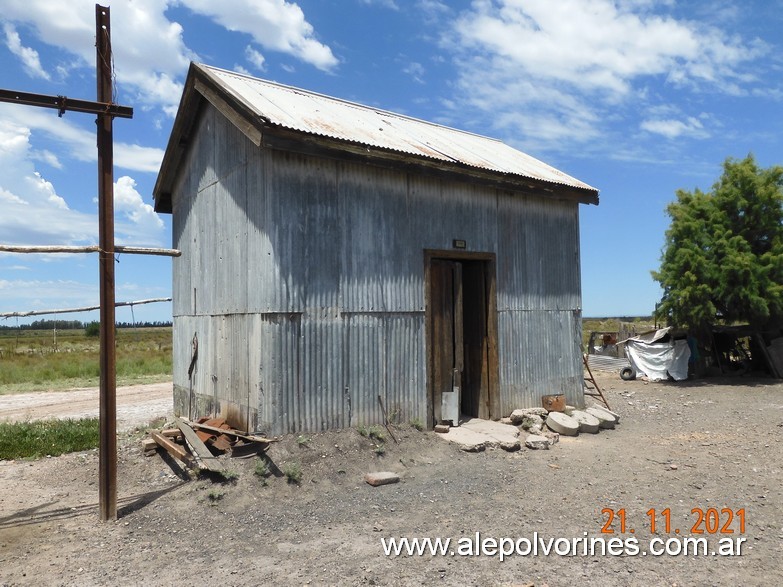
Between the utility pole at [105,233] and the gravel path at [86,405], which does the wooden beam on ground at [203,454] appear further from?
the gravel path at [86,405]

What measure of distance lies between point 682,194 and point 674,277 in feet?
12.7

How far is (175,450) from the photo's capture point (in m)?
8.28

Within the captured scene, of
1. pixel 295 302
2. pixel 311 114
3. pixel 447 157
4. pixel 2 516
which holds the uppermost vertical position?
pixel 311 114

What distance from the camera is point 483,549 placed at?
5.73m

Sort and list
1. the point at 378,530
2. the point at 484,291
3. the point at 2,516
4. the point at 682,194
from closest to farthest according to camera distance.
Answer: the point at 378,530 < the point at 2,516 < the point at 484,291 < the point at 682,194

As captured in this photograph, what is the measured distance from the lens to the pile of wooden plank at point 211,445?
7832 mm

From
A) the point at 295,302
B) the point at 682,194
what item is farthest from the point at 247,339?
the point at 682,194

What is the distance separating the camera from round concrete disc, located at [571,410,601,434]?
1130 centimetres

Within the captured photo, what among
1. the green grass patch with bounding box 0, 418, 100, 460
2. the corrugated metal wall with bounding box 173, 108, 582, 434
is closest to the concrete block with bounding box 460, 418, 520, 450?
the corrugated metal wall with bounding box 173, 108, 582, 434

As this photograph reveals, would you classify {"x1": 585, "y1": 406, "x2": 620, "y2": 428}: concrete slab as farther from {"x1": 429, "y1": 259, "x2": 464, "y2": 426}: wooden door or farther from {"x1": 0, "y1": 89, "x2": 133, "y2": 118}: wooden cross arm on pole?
{"x1": 0, "y1": 89, "x2": 133, "y2": 118}: wooden cross arm on pole

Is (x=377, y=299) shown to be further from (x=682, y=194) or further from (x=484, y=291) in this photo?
(x=682, y=194)

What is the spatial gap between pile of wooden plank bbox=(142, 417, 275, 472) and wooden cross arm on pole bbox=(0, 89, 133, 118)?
446 centimetres

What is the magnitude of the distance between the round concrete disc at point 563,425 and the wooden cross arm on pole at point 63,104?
8.87 metres
